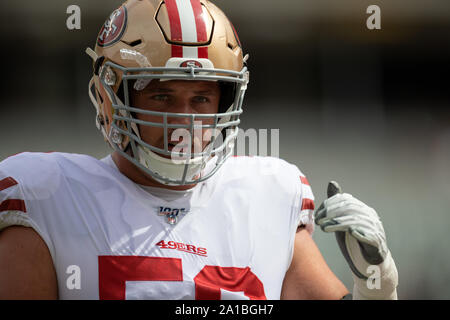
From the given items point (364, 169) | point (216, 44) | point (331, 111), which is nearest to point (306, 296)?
point (216, 44)

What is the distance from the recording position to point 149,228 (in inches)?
51.1

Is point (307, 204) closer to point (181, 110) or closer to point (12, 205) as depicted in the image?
point (181, 110)

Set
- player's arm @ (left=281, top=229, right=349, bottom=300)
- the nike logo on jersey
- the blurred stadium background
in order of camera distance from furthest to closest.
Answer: the blurred stadium background < player's arm @ (left=281, top=229, right=349, bottom=300) < the nike logo on jersey

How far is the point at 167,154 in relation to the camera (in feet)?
4.21

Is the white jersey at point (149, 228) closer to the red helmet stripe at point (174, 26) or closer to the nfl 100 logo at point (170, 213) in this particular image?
the nfl 100 logo at point (170, 213)

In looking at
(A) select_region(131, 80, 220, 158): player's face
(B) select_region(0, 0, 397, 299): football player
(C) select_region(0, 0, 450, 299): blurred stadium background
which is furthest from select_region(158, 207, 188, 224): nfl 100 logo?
(C) select_region(0, 0, 450, 299): blurred stadium background

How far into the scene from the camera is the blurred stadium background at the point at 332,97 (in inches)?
124

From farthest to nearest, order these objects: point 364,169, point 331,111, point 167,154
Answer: point 331,111, point 364,169, point 167,154

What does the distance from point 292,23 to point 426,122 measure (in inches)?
42.2

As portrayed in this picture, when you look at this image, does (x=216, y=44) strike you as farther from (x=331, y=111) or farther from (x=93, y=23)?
(x=331, y=111)

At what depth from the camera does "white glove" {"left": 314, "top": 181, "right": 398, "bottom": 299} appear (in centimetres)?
131

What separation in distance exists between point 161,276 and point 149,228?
0.37 ft

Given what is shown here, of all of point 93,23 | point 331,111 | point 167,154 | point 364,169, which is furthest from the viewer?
point 331,111

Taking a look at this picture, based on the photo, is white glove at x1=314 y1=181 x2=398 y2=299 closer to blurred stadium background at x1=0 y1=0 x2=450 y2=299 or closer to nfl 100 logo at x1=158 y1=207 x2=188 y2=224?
nfl 100 logo at x1=158 y1=207 x2=188 y2=224
